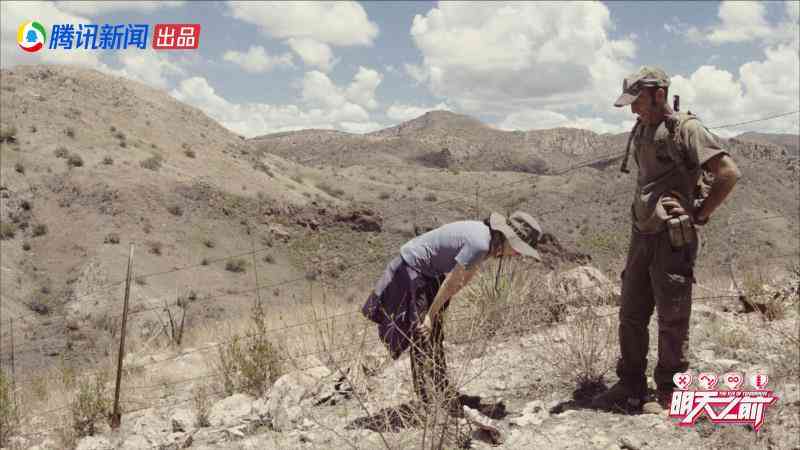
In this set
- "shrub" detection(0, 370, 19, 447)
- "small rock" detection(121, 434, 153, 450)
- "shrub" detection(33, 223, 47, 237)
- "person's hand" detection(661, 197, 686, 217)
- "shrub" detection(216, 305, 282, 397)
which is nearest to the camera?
"person's hand" detection(661, 197, 686, 217)

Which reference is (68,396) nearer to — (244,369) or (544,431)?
(244,369)

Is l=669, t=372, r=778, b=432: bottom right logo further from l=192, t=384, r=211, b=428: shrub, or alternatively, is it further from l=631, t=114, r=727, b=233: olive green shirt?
l=192, t=384, r=211, b=428: shrub

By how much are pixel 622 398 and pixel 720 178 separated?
4.45 ft

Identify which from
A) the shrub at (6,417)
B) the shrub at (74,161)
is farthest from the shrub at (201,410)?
the shrub at (74,161)

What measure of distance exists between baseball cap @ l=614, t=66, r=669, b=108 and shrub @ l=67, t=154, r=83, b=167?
87.4 ft

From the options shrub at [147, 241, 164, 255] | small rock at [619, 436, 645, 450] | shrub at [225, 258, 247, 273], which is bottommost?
shrub at [225, 258, 247, 273]

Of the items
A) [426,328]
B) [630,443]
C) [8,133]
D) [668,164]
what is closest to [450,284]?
[426,328]

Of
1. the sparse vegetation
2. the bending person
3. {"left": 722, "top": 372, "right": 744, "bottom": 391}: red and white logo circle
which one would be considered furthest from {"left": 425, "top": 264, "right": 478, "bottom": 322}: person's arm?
the sparse vegetation

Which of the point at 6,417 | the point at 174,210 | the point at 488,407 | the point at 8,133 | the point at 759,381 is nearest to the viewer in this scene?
the point at 759,381

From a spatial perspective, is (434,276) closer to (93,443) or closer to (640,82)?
(640,82)

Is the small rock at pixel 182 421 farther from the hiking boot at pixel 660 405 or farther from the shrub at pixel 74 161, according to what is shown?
the shrub at pixel 74 161

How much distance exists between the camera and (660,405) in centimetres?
359

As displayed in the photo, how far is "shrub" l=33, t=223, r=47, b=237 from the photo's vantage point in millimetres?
21766

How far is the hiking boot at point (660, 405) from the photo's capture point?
3529 millimetres
